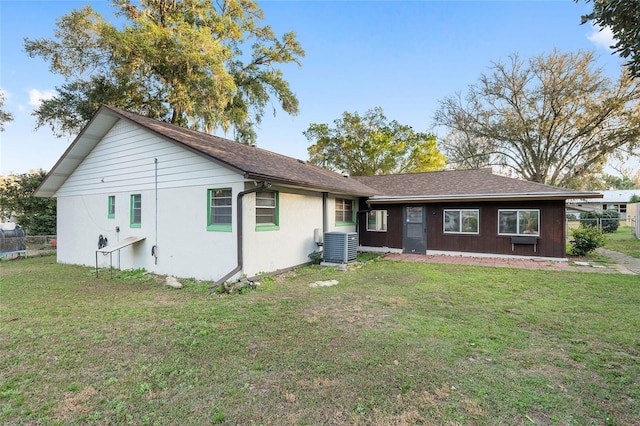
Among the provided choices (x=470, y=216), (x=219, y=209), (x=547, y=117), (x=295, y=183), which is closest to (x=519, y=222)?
(x=470, y=216)

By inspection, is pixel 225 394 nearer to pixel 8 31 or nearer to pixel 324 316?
pixel 324 316

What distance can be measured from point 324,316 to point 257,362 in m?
1.68

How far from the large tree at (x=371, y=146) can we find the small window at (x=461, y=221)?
15907 millimetres

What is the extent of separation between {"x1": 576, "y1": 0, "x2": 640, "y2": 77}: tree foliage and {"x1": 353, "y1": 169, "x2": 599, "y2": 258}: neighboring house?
8206 mm

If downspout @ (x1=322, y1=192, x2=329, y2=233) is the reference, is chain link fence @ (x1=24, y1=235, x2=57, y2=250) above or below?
below

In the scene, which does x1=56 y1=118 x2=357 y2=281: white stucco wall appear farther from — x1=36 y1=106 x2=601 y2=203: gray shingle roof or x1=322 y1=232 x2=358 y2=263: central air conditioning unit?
x1=322 y1=232 x2=358 y2=263: central air conditioning unit

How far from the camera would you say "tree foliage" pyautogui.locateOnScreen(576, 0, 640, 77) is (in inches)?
97.2

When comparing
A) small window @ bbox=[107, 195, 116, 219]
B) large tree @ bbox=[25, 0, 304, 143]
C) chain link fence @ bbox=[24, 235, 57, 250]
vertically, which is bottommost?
chain link fence @ bbox=[24, 235, 57, 250]

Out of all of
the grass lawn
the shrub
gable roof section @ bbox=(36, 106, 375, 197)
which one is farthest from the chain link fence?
the shrub

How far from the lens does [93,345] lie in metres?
3.76

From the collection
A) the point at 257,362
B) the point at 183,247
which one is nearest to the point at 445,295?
the point at 257,362

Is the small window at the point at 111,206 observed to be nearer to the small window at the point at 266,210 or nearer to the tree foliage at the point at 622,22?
the small window at the point at 266,210

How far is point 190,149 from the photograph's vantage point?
7133 mm

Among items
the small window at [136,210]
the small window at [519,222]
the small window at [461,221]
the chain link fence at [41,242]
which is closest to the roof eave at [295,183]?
the small window at [461,221]
